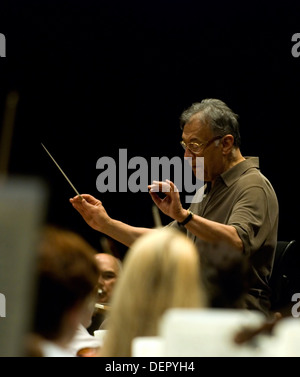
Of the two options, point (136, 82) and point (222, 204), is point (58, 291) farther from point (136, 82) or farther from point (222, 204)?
point (136, 82)

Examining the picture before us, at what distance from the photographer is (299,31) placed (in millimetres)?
3697

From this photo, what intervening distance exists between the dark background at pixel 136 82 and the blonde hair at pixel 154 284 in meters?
2.65

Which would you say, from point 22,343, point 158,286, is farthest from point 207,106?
point 22,343

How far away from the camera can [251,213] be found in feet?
8.64

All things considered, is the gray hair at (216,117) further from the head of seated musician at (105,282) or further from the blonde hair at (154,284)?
the blonde hair at (154,284)

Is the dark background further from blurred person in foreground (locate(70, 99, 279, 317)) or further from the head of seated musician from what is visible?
blurred person in foreground (locate(70, 99, 279, 317))

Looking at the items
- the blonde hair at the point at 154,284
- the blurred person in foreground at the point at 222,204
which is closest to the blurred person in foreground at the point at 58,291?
the blonde hair at the point at 154,284

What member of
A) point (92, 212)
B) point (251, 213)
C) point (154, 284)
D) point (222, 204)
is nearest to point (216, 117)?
point (222, 204)

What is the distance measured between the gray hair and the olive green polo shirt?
156mm

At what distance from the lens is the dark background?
3.80 m

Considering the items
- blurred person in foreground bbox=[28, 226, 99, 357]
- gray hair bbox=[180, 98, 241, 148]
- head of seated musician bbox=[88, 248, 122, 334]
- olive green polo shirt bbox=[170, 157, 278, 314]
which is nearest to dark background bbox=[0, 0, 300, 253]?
head of seated musician bbox=[88, 248, 122, 334]

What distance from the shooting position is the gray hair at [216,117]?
2924 mm

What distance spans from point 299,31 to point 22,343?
3.19 meters

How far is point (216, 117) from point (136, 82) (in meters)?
1.18
